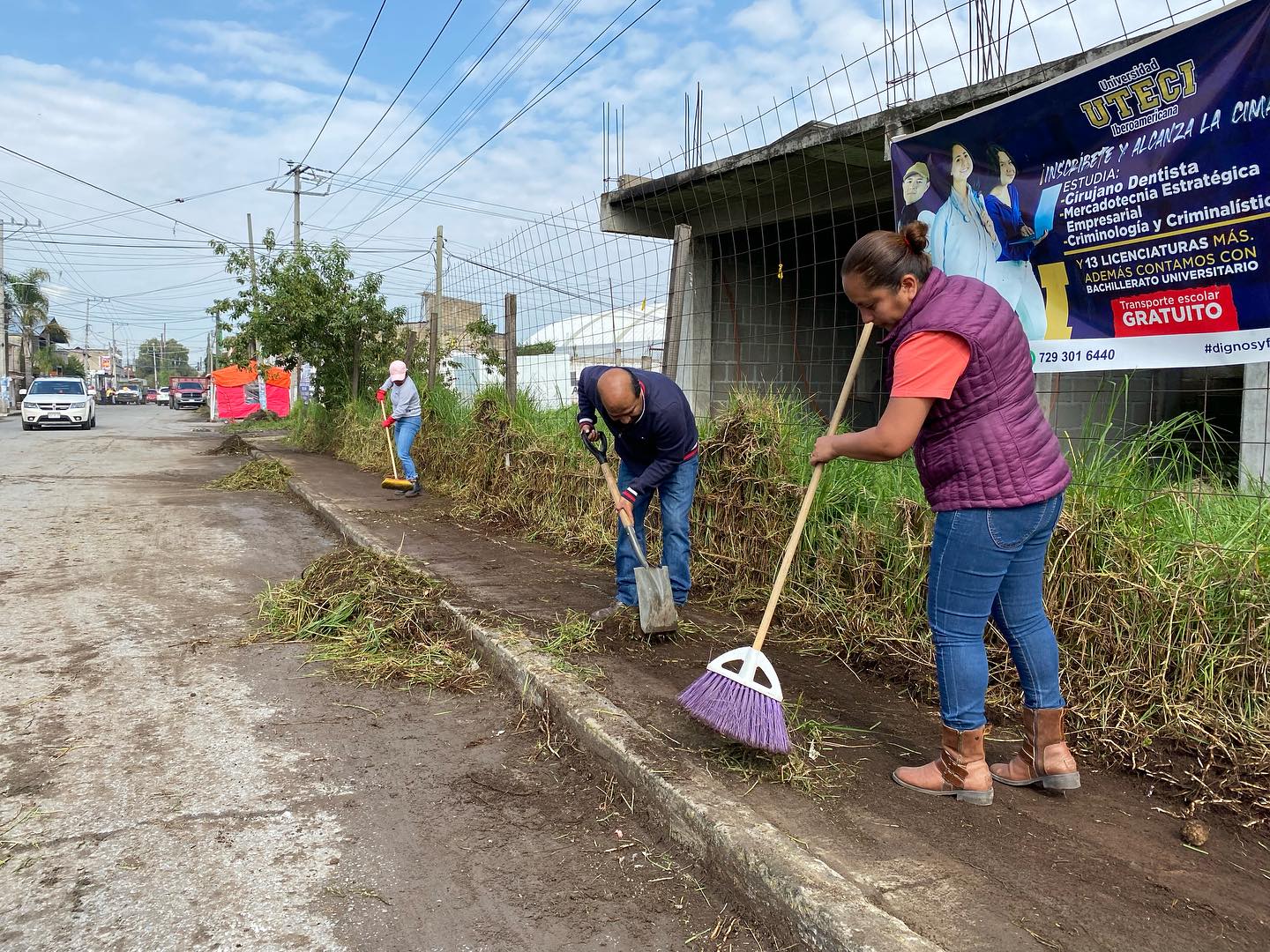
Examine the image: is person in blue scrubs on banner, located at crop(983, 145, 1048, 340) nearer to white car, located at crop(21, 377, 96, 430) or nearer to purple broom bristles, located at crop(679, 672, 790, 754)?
purple broom bristles, located at crop(679, 672, 790, 754)

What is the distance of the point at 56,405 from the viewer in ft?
84.0

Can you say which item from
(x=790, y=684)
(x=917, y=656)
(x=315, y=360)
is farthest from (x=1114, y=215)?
(x=315, y=360)

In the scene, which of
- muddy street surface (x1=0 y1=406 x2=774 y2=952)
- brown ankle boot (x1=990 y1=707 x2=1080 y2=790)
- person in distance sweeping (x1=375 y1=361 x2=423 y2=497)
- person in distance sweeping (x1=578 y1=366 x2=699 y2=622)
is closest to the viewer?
muddy street surface (x1=0 y1=406 x2=774 y2=952)

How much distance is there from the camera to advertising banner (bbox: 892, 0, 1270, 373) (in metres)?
3.12

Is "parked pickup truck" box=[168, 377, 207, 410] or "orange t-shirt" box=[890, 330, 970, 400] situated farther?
"parked pickup truck" box=[168, 377, 207, 410]

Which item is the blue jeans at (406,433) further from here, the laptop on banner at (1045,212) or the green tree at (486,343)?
the laptop on banner at (1045,212)

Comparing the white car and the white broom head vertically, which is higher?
the white car

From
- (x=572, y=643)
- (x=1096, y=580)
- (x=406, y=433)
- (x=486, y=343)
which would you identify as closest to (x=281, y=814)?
(x=572, y=643)

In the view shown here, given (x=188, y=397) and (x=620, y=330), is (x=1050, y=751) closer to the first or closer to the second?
(x=620, y=330)

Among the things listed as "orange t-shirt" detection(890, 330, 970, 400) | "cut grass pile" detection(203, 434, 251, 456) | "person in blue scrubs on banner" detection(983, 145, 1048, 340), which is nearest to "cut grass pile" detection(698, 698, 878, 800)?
"orange t-shirt" detection(890, 330, 970, 400)

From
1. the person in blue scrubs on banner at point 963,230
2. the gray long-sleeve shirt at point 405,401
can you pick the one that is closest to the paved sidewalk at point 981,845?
the person in blue scrubs on banner at point 963,230

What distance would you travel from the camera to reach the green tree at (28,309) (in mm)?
52591

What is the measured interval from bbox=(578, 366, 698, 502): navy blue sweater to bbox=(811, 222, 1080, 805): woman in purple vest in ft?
5.81

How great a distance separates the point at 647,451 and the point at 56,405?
2700cm
